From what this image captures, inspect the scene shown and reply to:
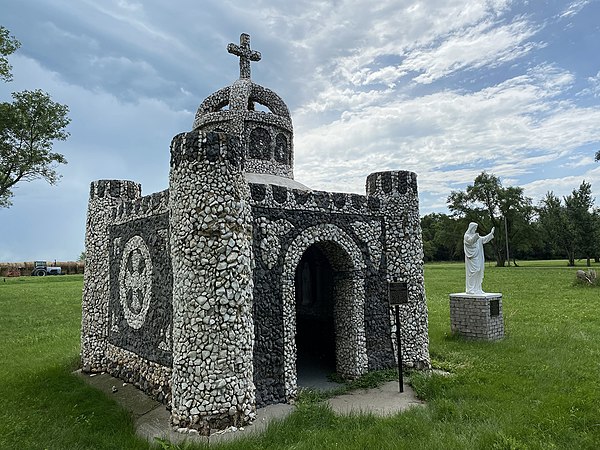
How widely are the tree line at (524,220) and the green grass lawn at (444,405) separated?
4181 centimetres

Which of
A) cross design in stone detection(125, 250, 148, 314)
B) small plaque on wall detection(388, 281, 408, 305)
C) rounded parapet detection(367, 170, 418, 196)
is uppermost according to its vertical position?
rounded parapet detection(367, 170, 418, 196)

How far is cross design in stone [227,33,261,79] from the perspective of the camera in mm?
14242

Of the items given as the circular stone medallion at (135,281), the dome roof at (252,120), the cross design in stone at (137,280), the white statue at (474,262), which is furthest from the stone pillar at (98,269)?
the white statue at (474,262)

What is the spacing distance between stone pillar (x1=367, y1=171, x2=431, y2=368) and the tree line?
49951 millimetres

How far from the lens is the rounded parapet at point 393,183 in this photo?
12148 mm

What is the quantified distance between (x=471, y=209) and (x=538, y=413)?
185 ft

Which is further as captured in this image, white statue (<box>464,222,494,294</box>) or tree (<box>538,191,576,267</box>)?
tree (<box>538,191,576,267</box>)

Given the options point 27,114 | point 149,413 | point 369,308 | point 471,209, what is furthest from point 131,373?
point 471,209

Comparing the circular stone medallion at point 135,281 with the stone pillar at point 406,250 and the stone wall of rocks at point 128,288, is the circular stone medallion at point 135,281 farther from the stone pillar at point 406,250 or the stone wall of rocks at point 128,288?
the stone pillar at point 406,250

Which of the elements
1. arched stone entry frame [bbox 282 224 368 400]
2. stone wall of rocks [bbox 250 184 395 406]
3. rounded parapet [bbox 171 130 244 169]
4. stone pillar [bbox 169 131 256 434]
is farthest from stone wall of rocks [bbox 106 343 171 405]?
rounded parapet [bbox 171 130 244 169]

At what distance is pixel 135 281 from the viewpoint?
443 inches

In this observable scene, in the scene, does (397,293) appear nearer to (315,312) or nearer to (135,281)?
(315,312)

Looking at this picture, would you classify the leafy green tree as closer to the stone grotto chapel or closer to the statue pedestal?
the statue pedestal

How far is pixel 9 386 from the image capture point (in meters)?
11.7
